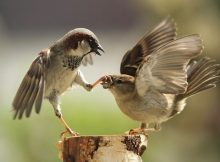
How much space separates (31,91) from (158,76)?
2.65ft

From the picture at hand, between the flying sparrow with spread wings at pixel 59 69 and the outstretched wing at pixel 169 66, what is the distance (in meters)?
0.31

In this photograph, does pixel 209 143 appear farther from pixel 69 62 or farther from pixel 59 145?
pixel 59 145

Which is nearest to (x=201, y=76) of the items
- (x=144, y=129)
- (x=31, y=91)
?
(x=144, y=129)

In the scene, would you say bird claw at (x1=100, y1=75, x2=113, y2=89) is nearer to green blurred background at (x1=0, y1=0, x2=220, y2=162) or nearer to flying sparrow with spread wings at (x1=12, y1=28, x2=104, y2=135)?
flying sparrow with spread wings at (x1=12, y1=28, x2=104, y2=135)

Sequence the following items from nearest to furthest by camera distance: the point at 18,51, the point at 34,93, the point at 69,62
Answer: the point at 34,93
the point at 69,62
the point at 18,51

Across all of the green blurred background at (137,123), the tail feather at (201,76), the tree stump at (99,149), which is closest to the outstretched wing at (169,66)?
the tail feather at (201,76)

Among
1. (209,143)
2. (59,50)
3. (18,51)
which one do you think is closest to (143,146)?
(59,50)

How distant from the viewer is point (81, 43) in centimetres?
468

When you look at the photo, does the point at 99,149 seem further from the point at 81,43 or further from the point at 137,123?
the point at 137,123

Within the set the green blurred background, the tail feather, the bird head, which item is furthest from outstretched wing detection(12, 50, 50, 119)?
the green blurred background

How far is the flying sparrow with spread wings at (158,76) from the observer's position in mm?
4801

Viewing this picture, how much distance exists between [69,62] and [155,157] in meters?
4.01

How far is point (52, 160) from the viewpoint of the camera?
862cm

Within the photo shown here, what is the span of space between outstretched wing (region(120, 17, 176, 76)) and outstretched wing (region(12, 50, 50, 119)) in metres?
0.54
